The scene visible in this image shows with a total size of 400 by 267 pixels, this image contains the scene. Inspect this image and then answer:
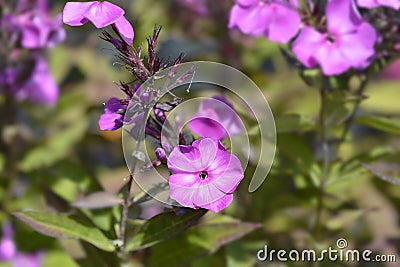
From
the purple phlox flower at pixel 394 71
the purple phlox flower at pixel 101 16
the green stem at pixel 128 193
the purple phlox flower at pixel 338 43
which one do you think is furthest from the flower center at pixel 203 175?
the purple phlox flower at pixel 394 71

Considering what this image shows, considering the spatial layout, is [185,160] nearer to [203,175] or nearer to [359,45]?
[203,175]

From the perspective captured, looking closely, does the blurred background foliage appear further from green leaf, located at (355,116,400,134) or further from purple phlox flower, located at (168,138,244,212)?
purple phlox flower, located at (168,138,244,212)

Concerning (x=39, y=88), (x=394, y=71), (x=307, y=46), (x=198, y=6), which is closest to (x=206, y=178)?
(x=307, y=46)

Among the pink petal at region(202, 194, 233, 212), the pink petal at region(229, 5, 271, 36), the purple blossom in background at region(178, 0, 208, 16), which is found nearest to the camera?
the pink petal at region(202, 194, 233, 212)

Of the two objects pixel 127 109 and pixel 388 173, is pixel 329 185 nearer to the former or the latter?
pixel 388 173

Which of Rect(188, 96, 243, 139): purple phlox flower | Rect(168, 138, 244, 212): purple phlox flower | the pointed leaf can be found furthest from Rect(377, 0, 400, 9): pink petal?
the pointed leaf

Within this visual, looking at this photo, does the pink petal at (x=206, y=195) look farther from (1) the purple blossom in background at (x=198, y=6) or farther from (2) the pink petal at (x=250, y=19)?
(1) the purple blossom in background at (x=198, y=6)
